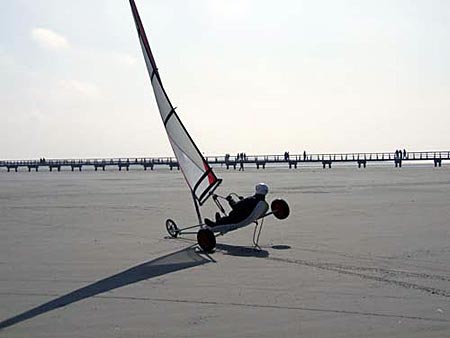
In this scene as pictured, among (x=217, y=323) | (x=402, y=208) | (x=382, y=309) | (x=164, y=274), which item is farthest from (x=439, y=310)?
(x=402, y=208)

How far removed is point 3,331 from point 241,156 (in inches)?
2992

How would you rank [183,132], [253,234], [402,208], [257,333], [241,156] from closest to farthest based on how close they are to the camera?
[257,333] < [183,132] < [253,234] < [402,208] < [241,156]

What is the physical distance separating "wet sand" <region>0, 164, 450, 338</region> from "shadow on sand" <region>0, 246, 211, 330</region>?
1 cm

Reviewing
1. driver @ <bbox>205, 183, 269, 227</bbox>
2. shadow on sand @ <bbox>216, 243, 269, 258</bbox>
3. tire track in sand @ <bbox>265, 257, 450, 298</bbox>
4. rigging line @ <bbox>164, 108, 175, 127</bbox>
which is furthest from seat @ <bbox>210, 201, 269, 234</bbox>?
rigging line @ <bbox>164, 108, 175, 127</bbox>

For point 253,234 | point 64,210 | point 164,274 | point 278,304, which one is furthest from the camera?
point 64,210

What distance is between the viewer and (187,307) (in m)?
6.20

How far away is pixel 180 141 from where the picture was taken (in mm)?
11031

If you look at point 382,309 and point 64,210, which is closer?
point 382,309

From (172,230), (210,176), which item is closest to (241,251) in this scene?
(210,176)

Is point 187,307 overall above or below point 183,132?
below

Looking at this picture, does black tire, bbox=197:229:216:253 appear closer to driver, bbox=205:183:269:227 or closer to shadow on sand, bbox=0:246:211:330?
shadow on sand, bbox=0:246:211:330

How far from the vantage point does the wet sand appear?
218 inches

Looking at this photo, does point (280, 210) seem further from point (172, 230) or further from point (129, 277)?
point (129, 277)

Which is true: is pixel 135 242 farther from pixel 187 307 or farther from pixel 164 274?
pixel 187 307
